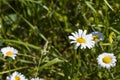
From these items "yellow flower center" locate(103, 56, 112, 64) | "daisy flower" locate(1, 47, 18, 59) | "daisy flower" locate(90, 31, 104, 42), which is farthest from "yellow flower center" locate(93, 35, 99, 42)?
"daisy flower" locate(1, 47, 18, 59)

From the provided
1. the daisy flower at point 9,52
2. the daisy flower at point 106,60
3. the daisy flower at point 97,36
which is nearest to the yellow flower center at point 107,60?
the daisy flower at point 106,60

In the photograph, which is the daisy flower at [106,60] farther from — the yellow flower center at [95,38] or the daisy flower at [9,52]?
the daisy flower at [9,52]

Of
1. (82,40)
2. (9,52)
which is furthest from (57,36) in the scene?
(82,40)

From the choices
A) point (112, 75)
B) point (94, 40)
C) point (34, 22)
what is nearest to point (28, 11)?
point (34, 22)

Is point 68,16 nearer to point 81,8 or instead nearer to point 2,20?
point 81,8

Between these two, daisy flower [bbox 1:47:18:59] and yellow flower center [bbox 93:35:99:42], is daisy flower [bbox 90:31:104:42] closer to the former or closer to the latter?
yellow flower center [bbox 93:35:99:42]

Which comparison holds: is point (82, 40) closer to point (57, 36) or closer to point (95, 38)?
point (95, 38)
